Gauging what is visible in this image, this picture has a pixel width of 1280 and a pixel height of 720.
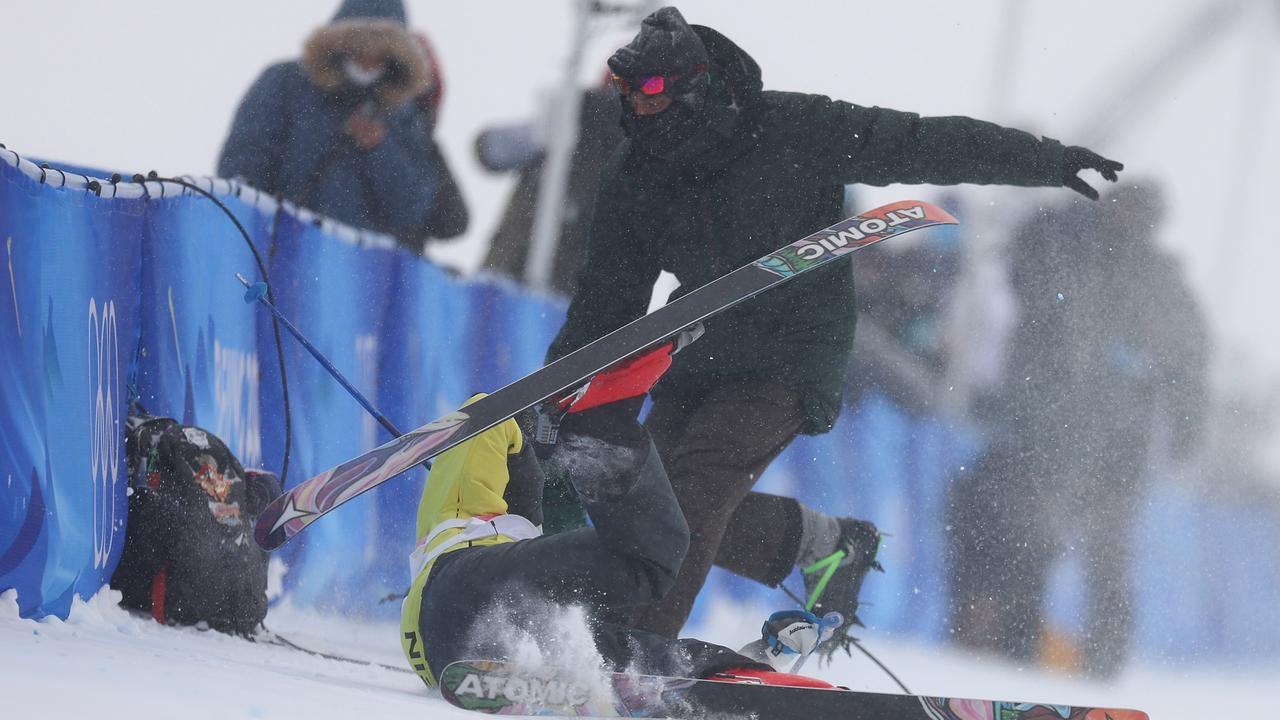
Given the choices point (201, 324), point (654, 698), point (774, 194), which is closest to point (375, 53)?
point (201, 324)

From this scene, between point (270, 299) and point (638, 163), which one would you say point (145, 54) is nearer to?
point (270, 299)

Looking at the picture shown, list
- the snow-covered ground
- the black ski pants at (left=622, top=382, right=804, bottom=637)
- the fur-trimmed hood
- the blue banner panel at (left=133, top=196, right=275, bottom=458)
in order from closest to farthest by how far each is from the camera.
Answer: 1. the snow-covered ground
2. the black ski pants at (left=622, top=382, right=804, bottom=637)
3. the blue banner panel at (left=133, top=196, right=275, bottom=458)
4. the fur-trimmed hood

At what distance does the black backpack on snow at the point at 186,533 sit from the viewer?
8.99ft

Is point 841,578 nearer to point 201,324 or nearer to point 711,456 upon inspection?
point 711,456

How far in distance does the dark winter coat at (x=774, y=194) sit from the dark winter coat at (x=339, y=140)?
1.21 metres

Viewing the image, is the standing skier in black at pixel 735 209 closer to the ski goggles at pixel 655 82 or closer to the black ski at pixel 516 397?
the ski goggles at pixel 655 82

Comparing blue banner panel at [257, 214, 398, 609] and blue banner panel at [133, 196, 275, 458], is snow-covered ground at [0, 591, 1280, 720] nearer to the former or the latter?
blue banner panel at [257, 214, 398, 609]

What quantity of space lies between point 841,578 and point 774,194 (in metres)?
0.90

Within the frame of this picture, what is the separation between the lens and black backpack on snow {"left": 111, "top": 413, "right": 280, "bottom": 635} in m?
2.74

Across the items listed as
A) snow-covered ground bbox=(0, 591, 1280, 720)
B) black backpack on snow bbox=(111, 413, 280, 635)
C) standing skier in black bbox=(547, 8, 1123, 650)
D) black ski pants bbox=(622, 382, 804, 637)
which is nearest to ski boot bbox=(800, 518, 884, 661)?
black ski pants bbox=(622, 382, 804, 637)

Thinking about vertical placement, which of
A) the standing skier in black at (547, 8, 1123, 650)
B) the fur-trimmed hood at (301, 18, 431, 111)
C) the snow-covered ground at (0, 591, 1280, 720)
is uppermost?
the fur-trimmed hood at (301, 18, 431, 111)

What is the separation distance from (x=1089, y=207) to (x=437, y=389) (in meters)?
2.36

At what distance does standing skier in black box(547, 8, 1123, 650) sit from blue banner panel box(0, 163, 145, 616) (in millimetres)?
916

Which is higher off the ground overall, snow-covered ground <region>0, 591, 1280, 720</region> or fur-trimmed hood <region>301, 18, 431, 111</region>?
fur-trimmed hood <region>301, 18, 431, 111</region>
